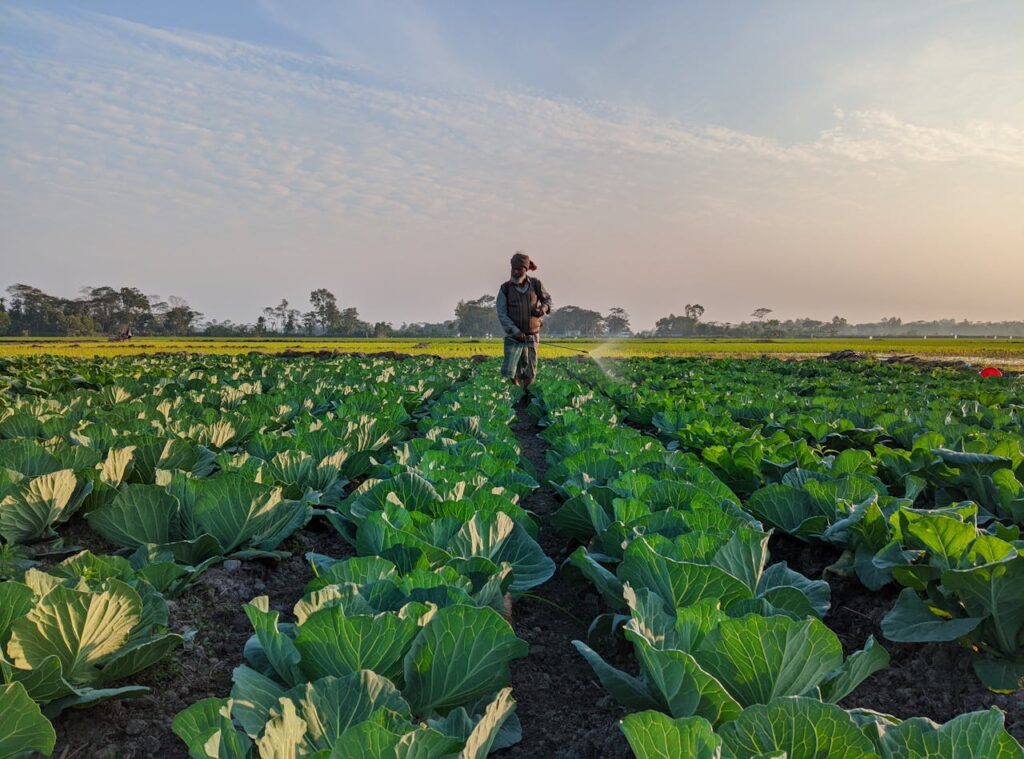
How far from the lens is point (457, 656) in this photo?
1.72m

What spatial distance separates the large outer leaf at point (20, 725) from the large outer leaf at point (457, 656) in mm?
869

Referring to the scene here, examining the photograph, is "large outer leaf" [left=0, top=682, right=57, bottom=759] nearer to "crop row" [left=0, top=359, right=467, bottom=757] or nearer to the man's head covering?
"crop row" [left=0, top=359, right=467, bottom=757]

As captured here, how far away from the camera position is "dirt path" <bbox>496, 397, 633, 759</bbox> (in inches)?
78.7

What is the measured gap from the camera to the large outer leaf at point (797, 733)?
1.23m

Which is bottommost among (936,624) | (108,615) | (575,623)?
(575,623)

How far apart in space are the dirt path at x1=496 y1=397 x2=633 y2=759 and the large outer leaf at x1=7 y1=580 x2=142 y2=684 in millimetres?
1317

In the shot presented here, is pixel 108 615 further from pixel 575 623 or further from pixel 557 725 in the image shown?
pixel 575 623

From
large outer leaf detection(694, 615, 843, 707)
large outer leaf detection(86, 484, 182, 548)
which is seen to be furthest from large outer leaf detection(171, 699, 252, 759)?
large outer leaf detection(86, 484, 182, 548)

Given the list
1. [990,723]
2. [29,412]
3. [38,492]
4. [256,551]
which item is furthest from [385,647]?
[29,412]

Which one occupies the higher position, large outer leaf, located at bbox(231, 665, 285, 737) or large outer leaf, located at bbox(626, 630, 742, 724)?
large outer leaf, located at bbox(626, 630, 742, 724)

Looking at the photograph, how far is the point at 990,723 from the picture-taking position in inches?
48.9

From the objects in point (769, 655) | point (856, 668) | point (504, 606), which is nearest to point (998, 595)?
point (856, 668)

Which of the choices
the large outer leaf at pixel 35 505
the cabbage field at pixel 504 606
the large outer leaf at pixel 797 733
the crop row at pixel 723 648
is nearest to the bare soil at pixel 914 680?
the cabbage field at pixel 504 606

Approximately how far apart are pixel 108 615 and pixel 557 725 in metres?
1.52
